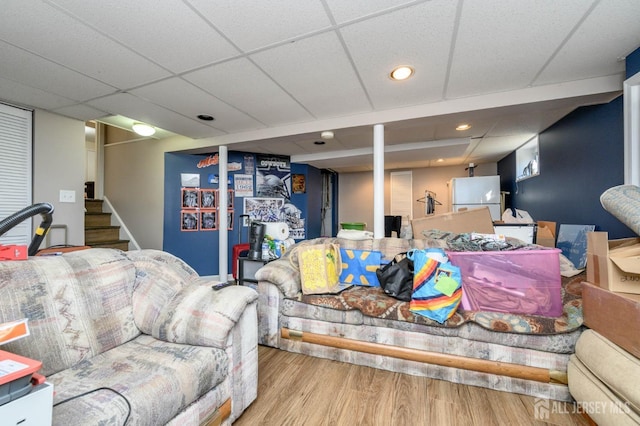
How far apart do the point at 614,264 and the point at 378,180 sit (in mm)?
2046

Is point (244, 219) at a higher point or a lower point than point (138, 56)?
lower

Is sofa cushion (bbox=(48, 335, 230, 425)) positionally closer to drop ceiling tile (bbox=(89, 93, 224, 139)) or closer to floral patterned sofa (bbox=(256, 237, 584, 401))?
floral patterned sofa (bbox=(256, 237, 584, 401))

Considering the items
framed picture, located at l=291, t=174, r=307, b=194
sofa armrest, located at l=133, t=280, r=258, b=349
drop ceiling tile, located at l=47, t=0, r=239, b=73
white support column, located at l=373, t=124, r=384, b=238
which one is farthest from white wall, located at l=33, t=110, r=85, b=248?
white support column, located at l=373, t=124, r=384, b=238

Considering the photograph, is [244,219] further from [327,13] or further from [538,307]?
[538,307]

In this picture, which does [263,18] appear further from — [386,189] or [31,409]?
[386,189]

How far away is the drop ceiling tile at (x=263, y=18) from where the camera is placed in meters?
1.41

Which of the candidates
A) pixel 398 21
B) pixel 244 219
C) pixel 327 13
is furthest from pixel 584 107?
pixel 244 219

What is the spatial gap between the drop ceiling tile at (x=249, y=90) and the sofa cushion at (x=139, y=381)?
6.52 feet

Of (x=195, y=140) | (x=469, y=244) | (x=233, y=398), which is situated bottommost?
(x=233, y=398)

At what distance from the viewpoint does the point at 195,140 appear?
13.1ft

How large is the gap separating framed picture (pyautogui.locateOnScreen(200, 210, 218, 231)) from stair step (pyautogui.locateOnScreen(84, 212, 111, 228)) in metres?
1.68

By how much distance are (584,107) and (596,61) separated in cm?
92

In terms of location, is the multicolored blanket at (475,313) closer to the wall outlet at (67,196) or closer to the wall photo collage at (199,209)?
the wall photo collage at (199,209)

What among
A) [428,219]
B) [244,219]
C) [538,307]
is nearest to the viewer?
[538,307]
